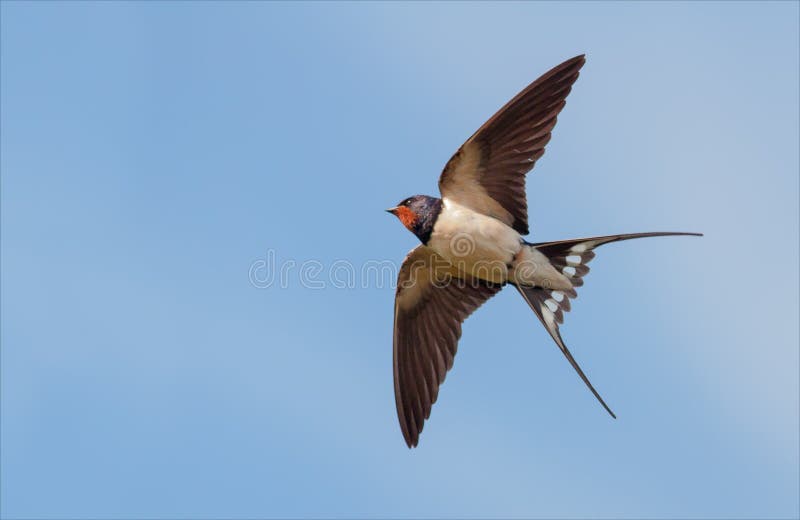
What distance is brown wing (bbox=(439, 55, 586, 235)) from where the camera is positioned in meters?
5.55

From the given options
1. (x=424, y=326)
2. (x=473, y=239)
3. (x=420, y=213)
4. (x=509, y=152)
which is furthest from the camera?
(x=424, y=326)

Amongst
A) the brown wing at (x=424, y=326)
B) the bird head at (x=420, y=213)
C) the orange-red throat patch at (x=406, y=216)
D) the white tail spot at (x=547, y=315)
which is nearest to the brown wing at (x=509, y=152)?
the bird head at (x=420, y=213)

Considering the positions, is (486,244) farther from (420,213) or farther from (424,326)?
(424,326)

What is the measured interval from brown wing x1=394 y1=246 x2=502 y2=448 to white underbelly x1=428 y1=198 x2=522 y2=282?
14.9 inches

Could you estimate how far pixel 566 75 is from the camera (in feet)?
18.0

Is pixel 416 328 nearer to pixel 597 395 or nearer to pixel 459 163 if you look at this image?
pixel 459 163

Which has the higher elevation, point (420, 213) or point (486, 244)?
point (420, 213)

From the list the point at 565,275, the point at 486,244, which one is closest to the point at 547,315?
the point at 565,275

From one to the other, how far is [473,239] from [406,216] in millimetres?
438

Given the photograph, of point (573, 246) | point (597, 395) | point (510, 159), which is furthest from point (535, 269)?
point (597, 395)

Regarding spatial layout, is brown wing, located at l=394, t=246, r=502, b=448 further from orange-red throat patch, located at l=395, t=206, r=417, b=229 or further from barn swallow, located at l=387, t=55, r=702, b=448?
orange-red throat patch, located at l=395, t=206, r=417, b=229

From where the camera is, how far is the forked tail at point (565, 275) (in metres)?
5.73

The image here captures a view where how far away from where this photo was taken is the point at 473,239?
5895 millimetres

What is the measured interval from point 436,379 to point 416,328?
0.39 meters
